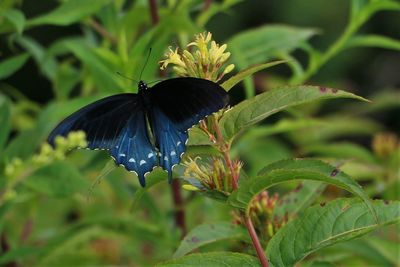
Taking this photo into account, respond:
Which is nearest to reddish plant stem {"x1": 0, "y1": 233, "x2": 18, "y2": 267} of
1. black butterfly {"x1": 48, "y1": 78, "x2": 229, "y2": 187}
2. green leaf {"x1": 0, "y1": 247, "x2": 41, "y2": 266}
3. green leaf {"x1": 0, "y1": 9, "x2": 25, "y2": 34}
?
green leaf {"x1": 0, "y1": 247, "x2": 41, "y2": 266}

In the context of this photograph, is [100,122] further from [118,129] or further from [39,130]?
[39,130]

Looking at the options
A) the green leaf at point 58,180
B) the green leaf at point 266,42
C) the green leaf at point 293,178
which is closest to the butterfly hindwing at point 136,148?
the green leaf at point 293,178

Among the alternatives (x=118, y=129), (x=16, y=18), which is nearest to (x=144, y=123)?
(x=118, y=129)

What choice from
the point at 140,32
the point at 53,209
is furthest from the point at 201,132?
the point at 53,209

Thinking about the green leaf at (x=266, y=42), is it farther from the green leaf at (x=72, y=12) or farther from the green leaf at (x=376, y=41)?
the green leaf at (x=72, y=12)

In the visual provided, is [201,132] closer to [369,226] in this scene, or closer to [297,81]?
[369,226]

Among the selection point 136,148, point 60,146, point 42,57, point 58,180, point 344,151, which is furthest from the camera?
point 344,151
